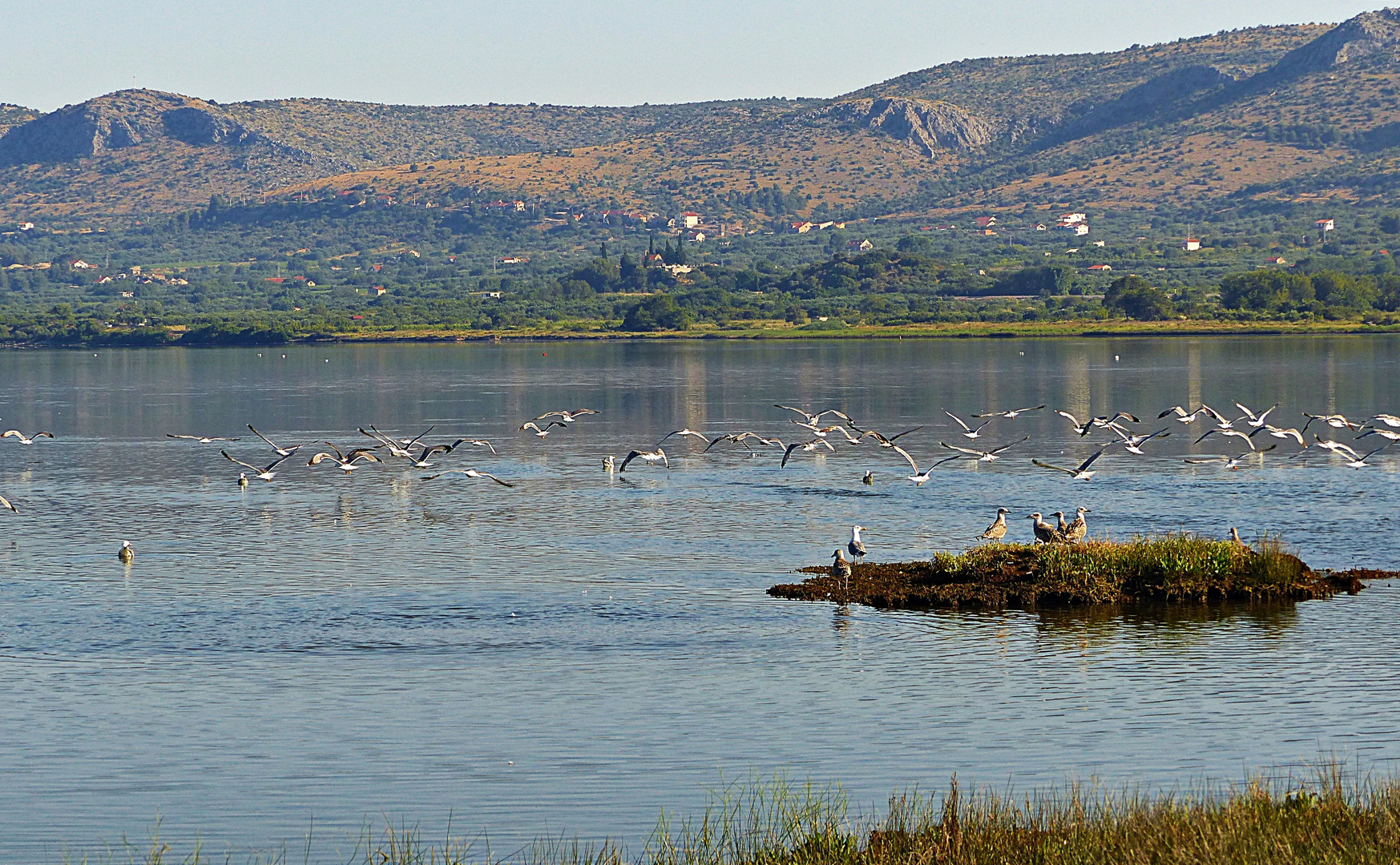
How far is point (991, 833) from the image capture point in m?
16.2

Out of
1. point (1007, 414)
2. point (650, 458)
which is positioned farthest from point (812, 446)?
point (650, 458)

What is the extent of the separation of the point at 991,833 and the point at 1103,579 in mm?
16066

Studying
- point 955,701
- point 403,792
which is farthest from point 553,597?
point 403,792

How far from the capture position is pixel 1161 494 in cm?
5088

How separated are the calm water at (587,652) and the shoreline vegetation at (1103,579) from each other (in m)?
0.78

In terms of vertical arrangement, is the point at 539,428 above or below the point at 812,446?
above

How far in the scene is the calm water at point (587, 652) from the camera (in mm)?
21219

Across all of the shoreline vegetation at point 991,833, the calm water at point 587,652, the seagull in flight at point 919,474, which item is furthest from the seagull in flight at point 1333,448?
the shoreline vegetation at point 991,833

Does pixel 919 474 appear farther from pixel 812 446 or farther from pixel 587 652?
pixel 587 652

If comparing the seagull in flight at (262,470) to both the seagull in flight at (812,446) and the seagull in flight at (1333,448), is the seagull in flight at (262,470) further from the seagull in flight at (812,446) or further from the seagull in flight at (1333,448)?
the seagull in flight at (1333,448)

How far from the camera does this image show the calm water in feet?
69.6

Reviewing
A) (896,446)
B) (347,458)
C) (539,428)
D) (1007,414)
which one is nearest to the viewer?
(347,458)

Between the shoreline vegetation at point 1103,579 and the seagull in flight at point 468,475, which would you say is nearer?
the shoreline vegetation at point 1103,579

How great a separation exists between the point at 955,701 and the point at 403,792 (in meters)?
8.09
